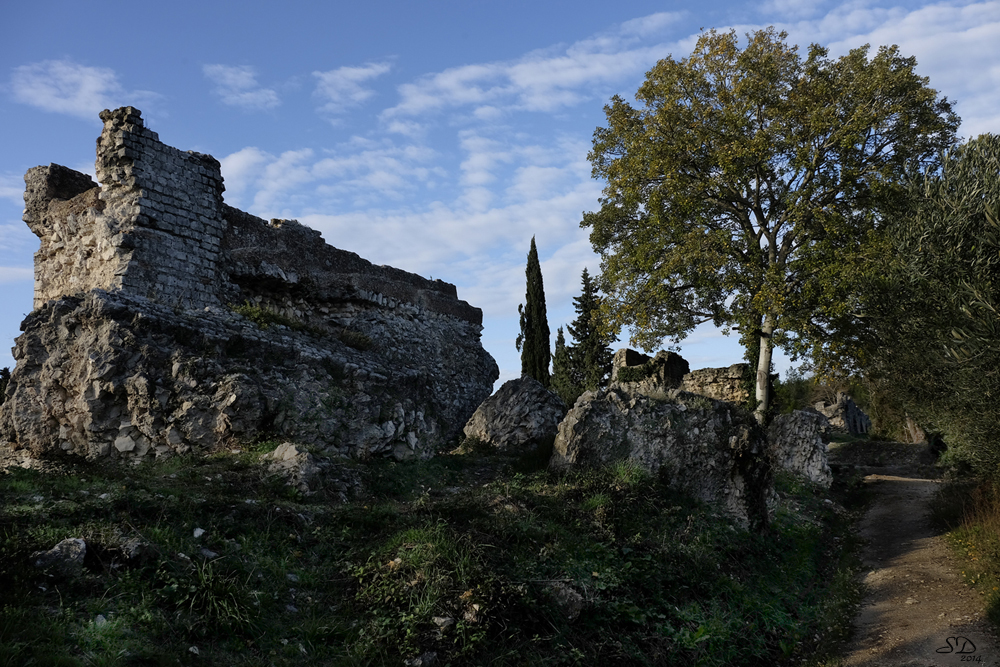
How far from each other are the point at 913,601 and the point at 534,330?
21.1 m

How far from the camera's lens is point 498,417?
1316 cm

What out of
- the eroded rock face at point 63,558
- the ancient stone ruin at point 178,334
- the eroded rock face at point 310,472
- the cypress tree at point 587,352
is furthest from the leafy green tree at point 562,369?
the eroded rock face at point 63,558

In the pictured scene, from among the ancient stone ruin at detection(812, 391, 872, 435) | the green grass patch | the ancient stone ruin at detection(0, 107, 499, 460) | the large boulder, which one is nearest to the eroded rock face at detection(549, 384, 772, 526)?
the large boulder

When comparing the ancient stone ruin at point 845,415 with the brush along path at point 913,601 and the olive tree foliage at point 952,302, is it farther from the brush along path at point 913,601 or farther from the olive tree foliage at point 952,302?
the olive tree foliage at point 952,302

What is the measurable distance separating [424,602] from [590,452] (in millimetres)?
4914

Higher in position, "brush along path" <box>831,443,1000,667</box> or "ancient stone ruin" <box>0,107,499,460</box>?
"ancient stone ruin" <box>0,107,499,460</box>

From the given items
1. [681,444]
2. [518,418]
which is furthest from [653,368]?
[681,444]

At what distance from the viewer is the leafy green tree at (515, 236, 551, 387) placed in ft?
96.1

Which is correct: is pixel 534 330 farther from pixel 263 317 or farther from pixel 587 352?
pixel 263 317

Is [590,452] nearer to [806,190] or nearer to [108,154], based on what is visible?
[108,154]

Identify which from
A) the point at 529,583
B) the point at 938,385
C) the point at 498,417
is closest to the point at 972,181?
the point at 938,385

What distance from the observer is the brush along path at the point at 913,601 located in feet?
24.9

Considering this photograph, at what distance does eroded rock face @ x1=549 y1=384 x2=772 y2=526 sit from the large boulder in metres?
1.84

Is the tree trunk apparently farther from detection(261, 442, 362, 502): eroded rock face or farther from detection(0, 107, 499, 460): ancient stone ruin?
detection(261, 442, 362, 502): eroded rock face
